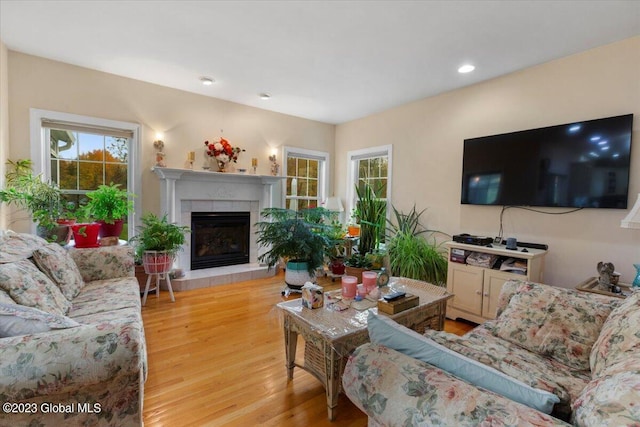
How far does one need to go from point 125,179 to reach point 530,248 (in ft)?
15.0

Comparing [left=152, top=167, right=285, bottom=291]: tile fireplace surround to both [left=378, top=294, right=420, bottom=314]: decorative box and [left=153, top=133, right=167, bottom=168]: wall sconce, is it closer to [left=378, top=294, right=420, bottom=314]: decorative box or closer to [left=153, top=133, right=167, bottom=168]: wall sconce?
[left=153, top=133, right=167, bottom=168]: wall sconce

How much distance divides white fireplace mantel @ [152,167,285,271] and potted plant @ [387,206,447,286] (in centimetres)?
201

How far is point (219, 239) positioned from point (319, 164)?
2.18 m

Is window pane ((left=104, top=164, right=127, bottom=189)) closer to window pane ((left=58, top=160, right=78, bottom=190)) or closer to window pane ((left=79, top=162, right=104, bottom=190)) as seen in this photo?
window pane ((left=79, top=162, right=104, bottom=190))

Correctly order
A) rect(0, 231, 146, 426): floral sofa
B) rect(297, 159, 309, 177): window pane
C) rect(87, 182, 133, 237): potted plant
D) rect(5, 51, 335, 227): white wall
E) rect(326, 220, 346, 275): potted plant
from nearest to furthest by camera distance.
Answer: rect(0, 231, 146, 426): floral sofa
rect(87, 182, 133, 237): potted plant
rect(5, 51, 335, 227): white wall
rect(326, 220, 346, 275): potted plant
rect(297, 159, 309, 177): window pane

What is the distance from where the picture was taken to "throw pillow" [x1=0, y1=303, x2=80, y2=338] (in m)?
1.11

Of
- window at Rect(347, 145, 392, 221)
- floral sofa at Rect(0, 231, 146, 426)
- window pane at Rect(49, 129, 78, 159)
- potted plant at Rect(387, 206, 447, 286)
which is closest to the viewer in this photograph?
floral sofa at Rect(0, 231, 146, 426)

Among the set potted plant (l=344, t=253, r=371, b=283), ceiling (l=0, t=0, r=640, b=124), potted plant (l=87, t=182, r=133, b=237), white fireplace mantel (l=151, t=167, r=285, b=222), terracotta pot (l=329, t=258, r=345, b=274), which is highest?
ceiling (l=0, t=0, r=640, b=124)

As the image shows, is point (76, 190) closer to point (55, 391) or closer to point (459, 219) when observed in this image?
point (55, 391)

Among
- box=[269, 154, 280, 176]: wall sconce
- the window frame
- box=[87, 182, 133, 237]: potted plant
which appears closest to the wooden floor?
box=[87, 182, 133, 237]: potted plant

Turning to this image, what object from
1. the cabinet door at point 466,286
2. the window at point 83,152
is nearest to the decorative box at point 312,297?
the cabinet door at point 466,286

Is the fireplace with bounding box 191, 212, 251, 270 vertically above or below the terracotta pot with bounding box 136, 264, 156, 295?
above

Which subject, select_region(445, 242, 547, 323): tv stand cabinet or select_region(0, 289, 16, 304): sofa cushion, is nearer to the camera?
select_region(0, 289, 16, 304): sofa cushion

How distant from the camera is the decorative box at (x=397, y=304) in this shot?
69.7 inches
